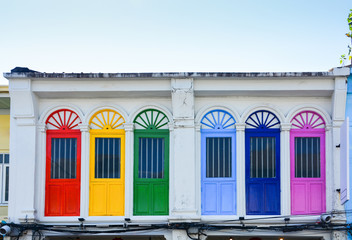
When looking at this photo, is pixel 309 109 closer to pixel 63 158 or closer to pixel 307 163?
pixel 307 163

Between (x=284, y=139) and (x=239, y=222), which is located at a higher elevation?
(x=284, y=139)

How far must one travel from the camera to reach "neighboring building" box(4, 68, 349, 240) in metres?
17.5

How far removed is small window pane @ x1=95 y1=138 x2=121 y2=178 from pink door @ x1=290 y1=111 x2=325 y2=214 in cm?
477

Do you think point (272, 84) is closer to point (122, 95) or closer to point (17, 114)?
point (122, 95)

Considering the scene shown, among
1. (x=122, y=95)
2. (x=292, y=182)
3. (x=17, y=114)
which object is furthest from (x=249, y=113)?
(x=17, y=114)

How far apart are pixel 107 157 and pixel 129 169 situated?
2.36 feet

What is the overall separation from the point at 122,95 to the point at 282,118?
174 inches

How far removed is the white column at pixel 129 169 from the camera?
1775cm

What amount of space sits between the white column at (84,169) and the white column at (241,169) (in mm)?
4086

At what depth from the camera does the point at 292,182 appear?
703 inches

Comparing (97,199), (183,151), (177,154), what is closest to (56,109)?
(97,199)

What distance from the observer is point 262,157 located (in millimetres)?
18000

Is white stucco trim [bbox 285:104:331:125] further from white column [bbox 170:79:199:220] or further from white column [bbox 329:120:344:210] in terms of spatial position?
white column [bbox 170:79:199:220]

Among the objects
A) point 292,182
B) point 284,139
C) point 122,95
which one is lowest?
point 292,182
